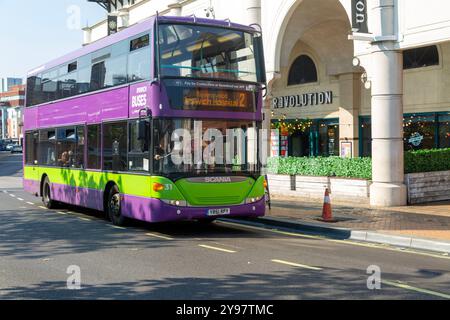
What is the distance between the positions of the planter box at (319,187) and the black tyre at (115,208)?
719cm

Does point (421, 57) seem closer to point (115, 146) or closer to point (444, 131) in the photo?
point (444, 131)

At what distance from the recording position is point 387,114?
15961 mm

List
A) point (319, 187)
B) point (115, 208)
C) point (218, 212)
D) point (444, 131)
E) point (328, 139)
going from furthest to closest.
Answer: point (328, 139)
point (444, 131)
point (319, 187)
point (115, 208)
point (218, 212)

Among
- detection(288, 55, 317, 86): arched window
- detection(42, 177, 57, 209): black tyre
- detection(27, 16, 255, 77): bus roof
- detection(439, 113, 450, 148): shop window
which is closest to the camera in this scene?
detection(27, 16, 255, 77): bus roof

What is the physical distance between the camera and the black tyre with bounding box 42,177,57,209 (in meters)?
17.2

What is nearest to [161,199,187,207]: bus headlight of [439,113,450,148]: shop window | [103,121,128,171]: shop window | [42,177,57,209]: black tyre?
[103,121,128,171]: shop window

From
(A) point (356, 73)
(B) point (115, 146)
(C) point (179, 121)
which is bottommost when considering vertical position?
(B) point (115, 146)

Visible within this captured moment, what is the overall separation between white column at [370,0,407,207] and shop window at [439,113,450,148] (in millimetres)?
5505

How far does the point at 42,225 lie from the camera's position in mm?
13320

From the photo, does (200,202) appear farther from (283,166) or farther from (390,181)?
(283,166)

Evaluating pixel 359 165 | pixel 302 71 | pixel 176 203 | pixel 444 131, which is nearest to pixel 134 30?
pixel 176 203

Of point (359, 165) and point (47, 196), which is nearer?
point (359, 165)

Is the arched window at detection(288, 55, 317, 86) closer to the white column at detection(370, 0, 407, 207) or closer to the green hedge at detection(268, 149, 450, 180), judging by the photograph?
the green hedge at detection(268, 149, 450, 180)

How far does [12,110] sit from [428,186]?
160213 millimetres
